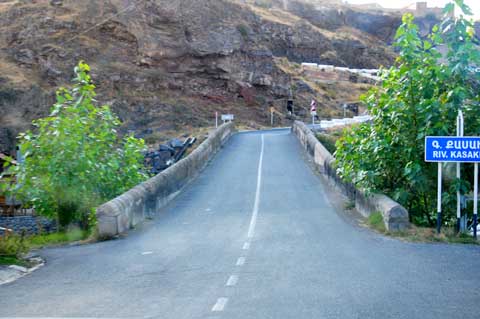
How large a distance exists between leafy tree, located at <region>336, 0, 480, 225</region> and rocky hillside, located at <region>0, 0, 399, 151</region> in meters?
35.7

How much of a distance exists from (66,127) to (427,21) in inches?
5402

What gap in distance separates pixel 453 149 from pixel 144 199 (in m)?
7.64

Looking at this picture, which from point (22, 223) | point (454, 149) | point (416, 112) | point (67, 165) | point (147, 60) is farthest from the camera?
point (147, 60)

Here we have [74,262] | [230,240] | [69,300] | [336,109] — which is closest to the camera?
[69,300]

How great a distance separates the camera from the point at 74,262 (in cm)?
1145

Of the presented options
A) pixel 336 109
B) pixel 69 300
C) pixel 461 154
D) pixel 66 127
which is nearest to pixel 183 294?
pixel 69 300

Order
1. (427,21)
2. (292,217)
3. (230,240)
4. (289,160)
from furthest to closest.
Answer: (427,21)
(289,160)
(292,217)
(230,240)

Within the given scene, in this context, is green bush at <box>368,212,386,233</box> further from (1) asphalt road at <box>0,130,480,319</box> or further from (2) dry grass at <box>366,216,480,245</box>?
(1) asphalt road at <box>0,130,480,319</box>

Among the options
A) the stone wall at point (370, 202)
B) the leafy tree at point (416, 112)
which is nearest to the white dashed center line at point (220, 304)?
the stone wall at point (370, 202)

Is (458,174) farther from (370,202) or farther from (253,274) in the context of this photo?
(253,274)

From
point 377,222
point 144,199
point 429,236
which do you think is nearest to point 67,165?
point 144,199

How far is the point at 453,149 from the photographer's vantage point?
13.3m

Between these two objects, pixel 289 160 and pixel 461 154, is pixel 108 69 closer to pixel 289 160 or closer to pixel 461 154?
pixel 289 160

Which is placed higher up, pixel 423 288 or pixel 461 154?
A: pixel 461 154
